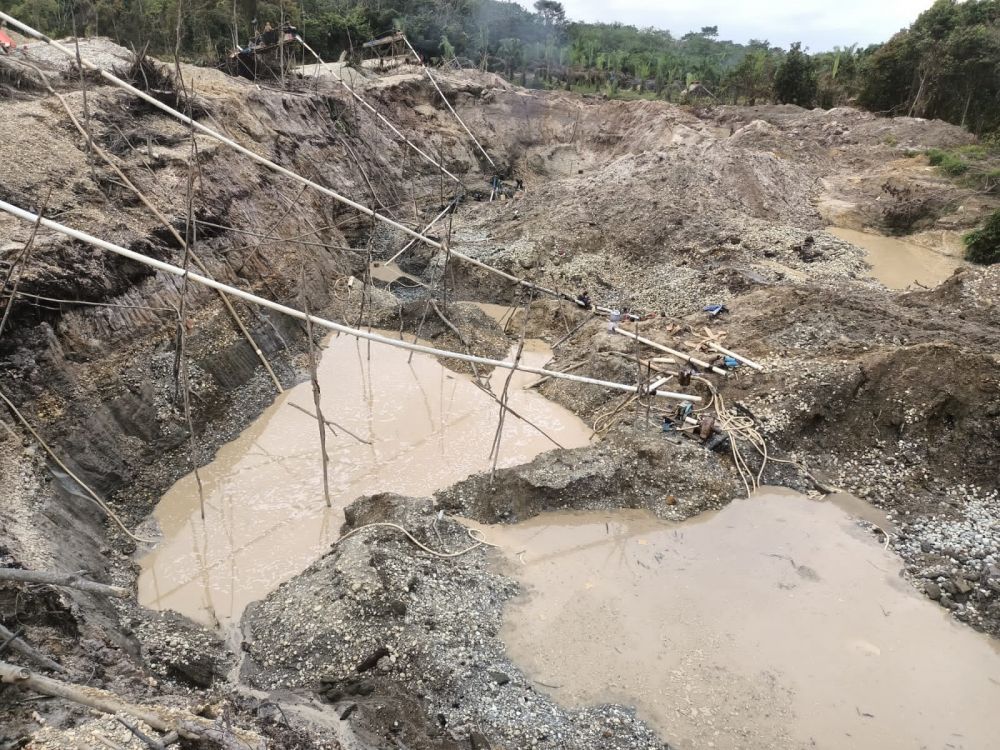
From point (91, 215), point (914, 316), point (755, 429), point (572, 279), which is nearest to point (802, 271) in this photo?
point (914, 316)

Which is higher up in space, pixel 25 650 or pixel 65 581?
pixel 65 581

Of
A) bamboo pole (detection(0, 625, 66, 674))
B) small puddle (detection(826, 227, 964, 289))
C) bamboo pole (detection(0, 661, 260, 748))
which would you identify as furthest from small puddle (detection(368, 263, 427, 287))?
bamboo pole (detection(0, 661, 260, 748))

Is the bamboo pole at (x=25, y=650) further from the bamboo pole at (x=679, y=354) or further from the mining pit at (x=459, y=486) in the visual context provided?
the bamboo pole at (x=679, y=354)

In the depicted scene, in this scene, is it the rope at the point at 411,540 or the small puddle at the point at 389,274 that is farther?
the small puddle at the point at 389,274

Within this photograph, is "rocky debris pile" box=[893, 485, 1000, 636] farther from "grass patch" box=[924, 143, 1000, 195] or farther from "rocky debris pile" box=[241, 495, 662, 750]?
"grass patch" box=[924, 143, 1000, 195]

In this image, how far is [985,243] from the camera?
587 inches

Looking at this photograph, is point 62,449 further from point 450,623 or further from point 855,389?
point 855,389

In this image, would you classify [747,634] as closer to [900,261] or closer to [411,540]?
Answer: [411,540]

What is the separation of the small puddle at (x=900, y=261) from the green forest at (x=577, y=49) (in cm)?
1234

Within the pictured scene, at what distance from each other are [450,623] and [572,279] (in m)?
10.8

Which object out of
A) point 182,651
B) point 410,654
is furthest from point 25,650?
point 410,654

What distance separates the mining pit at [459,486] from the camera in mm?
5633

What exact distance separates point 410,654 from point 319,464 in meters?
4.09

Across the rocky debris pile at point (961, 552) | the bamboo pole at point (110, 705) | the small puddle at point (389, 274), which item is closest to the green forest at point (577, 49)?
the small puddle at point (389, 274)
